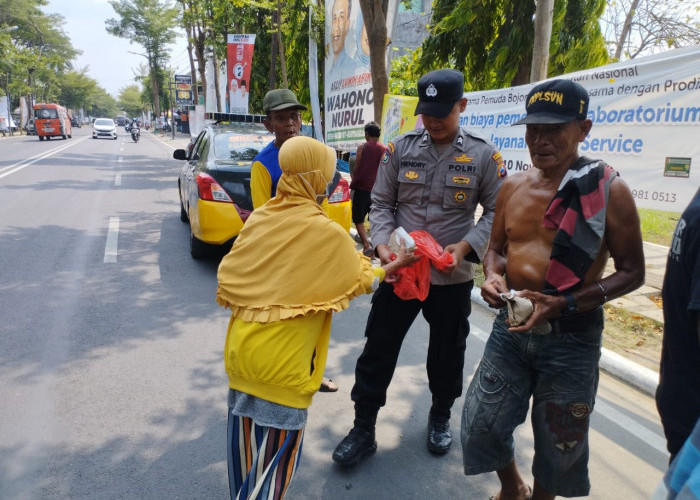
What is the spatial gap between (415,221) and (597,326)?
1.03 metres

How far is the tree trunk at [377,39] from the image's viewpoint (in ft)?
24.8

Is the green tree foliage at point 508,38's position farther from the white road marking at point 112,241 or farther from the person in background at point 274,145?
the white road marking at point 112,241

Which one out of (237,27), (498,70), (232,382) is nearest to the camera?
(232,382)

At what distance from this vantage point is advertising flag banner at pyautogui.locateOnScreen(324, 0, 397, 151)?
362 inches

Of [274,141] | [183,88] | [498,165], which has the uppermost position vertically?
[183,88]

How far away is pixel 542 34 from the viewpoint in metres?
5.52

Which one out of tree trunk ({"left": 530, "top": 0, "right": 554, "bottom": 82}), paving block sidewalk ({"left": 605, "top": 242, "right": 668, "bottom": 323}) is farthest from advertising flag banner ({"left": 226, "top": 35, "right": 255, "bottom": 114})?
paving block sidewalk ({"left": 605, "top": 242, "right": 668, "bottom": 323})

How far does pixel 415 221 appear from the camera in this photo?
106 inches

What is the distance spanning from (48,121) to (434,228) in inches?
1559

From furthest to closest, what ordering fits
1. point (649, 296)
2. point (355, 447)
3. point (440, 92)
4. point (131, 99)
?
point (131, 99) < point (649, 296) < point (355, 447) < point (440, 92)

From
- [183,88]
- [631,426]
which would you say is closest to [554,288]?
[631,426]

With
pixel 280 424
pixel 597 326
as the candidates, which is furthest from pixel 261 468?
pixel 597 326

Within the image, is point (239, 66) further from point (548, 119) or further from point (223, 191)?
point (548, 119)

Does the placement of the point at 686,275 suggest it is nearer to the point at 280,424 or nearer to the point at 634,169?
the point at 280,424
